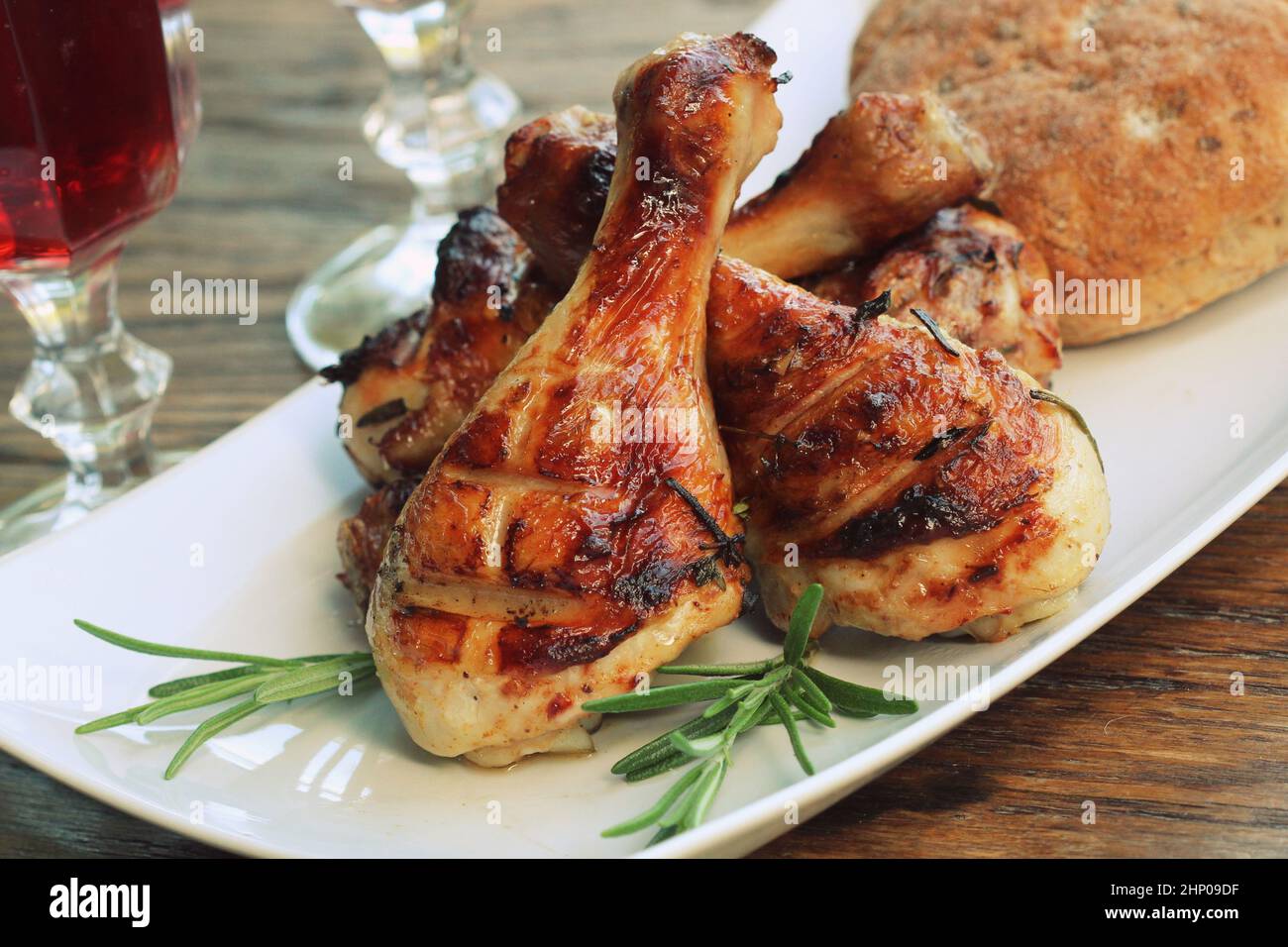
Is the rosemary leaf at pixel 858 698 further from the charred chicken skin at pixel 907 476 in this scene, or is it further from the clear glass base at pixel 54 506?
the clear glass base at pixel 54 506

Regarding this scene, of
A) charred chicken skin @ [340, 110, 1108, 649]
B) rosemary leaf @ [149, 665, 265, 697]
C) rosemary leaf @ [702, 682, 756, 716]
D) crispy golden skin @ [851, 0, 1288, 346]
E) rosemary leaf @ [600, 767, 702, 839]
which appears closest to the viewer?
rosemary leaf @ [600, 767, 702, 839]

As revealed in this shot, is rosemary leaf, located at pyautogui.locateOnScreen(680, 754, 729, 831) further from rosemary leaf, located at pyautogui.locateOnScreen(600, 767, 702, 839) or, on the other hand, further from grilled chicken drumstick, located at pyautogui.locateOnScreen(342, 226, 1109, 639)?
grilled chicken drumstick, located at pyautogui.locateOnScreen(342, 226, 1109, 639)

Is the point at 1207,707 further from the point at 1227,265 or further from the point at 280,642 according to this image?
the point at 280,642

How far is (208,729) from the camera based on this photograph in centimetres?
209

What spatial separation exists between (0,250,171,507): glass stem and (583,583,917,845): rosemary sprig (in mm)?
1563

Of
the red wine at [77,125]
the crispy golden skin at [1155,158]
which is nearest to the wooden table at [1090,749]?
the crispy golden skin at [1155,158]

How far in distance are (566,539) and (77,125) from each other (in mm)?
1399

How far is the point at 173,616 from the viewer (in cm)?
242

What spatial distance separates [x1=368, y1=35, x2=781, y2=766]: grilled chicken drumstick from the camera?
6.47 feet

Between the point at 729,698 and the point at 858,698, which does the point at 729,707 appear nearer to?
the point at 729,698

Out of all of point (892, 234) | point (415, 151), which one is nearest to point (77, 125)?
point (415, 151)

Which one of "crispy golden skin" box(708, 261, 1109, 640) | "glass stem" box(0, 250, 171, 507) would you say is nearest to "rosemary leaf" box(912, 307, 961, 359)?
"crispy golden skin" box(708, 261, 1109, 640)

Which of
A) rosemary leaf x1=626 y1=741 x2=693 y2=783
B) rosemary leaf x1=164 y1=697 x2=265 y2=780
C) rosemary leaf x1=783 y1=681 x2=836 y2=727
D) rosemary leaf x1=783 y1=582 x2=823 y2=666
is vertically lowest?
rosemary leaf x1=164 y1=697 x2=265 y2=780

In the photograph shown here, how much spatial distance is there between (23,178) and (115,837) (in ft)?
4.11
